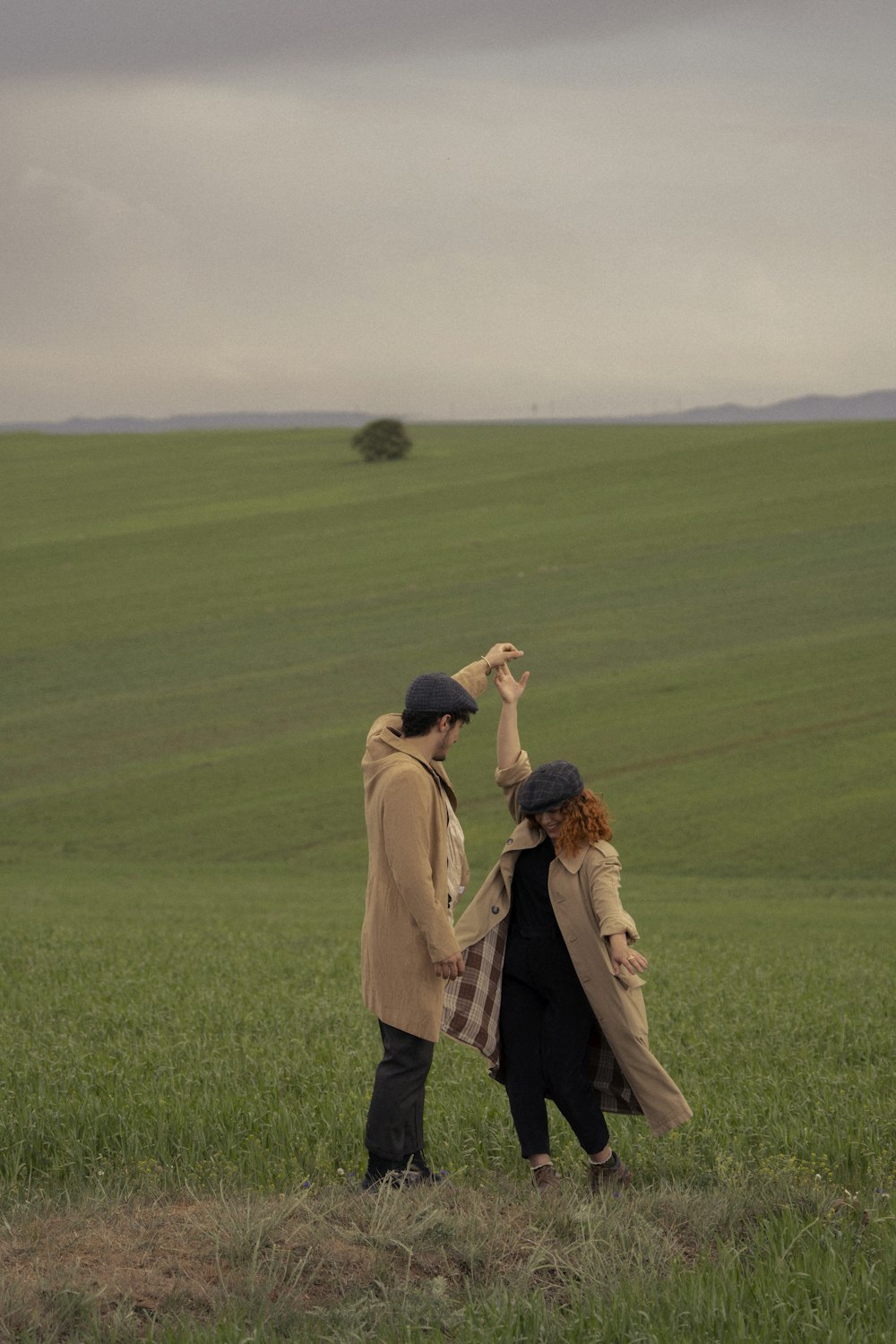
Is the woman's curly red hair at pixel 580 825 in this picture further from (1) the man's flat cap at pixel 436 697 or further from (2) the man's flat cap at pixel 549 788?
(1) the man's flat cap at pixel 436 697

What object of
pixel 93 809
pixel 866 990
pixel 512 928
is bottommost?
pixel 93 809

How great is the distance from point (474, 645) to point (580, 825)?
34385 mm

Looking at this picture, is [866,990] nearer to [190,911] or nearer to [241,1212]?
[241,1212]

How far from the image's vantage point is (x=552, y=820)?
21.1 ft

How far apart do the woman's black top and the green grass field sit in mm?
1209

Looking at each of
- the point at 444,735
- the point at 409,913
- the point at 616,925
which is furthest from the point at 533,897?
the point at 444,735

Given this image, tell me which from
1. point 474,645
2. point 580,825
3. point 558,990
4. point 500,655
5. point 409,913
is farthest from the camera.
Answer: point 474,645

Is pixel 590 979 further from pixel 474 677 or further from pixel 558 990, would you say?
pixel 474 677

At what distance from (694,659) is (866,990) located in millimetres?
26047

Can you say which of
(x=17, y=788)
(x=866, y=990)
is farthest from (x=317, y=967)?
(x=17, y=788)

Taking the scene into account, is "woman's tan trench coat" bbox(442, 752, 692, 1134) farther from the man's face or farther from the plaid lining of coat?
the man's face

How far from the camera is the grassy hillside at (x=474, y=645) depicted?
2655cm

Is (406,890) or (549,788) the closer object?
(406,890)

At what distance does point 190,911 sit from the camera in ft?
63.9
